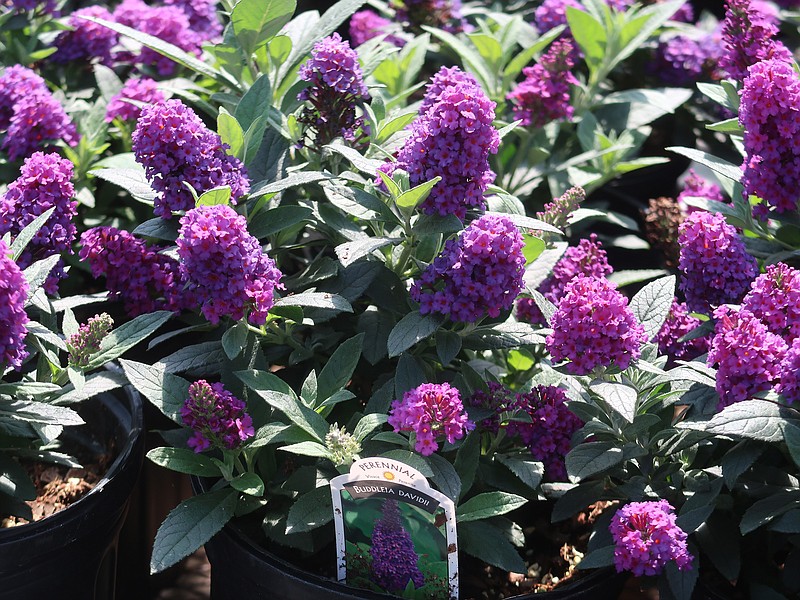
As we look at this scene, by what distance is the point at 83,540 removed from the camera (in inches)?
67.0

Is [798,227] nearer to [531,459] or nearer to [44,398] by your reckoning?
[531,459]

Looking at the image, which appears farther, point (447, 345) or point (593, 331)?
point (447, 345)

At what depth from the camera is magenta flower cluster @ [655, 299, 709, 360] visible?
6.29ft

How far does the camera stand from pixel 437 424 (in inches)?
59.9

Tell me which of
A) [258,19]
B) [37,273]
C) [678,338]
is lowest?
[678,338]

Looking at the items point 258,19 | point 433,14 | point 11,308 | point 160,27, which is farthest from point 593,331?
point 433,14

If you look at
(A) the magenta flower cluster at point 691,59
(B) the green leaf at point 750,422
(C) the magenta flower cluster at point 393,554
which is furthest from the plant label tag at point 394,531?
(A) the magenta flower cluster at point 691,59

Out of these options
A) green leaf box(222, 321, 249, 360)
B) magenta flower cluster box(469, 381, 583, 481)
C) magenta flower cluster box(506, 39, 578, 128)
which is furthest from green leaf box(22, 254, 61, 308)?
magenta flower cluster box(506, 39, 578, 128)

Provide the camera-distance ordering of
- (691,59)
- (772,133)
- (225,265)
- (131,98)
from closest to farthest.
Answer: (225,265), (772,133), (131,98), (691,59)

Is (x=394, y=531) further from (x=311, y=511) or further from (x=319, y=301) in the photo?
(x=319, y=301)

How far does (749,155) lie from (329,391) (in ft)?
3.10

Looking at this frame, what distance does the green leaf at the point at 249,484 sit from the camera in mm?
1620

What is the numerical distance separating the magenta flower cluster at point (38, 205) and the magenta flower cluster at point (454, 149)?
681mm

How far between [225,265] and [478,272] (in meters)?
0.43
